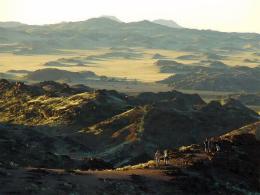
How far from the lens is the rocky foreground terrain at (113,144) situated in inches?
1540

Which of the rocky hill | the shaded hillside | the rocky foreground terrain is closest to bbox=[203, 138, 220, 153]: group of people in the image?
the shaded hillside

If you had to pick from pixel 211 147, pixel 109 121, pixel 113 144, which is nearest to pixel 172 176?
pixel 211 147

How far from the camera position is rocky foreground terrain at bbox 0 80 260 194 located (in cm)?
3912

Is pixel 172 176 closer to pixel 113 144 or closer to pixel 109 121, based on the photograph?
pixel 113 144

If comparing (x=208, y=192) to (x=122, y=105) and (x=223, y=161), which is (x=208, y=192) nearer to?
(x=223, y=161)

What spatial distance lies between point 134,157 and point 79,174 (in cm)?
2771

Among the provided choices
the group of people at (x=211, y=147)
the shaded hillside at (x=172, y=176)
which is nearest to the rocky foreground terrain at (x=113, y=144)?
the shaded hillside at (x=172, y=176)

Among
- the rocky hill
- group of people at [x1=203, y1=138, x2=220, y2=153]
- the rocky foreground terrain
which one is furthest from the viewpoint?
the rocky hill

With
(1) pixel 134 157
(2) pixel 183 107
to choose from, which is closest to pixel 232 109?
(2) pixel 183 107

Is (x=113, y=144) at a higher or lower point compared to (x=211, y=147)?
lower

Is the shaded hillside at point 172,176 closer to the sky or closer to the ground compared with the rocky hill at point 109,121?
closer to the sky

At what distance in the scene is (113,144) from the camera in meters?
76.8

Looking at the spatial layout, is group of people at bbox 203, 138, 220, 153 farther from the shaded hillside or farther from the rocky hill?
the rocky hill

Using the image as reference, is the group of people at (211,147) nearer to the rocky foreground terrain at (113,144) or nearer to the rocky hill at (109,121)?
the rocky foreground terrain at (113,144)
